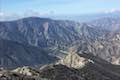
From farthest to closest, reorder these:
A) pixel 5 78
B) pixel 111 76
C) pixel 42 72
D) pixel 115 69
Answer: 1. pixel 115 69
2. pixel 111 76
3. pixel 42 72
4. pixel 5 78

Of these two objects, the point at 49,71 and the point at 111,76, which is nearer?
the point at 49,71

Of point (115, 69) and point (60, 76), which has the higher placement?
point (60, 76)

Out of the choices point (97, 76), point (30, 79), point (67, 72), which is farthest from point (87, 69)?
point (30, 79)

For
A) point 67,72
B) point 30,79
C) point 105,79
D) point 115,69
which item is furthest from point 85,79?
point 115,69

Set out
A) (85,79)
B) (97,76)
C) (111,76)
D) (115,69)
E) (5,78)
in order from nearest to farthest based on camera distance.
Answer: (5,78), (85,79), (97,76), (111,76), (115,69)

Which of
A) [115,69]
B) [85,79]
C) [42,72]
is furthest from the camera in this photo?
[115,69]

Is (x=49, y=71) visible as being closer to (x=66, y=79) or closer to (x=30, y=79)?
(x=66, y=79)

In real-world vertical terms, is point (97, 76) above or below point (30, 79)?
below

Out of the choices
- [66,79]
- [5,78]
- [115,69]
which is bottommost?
[115,69]

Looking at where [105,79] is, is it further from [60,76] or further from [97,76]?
[60,76]
